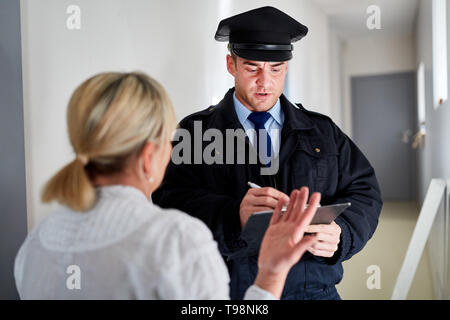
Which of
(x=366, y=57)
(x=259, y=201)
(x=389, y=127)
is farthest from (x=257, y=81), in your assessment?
(x=389, y=127)

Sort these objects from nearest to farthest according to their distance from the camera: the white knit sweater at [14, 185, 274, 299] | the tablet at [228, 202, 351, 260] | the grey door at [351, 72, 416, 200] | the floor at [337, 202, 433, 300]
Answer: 1. the white knit sweater at [14, 185, 274, 299]
2. the tablet at [228, 202, 351, 260]
3. the floor at [337, 202, 433, 300]
4. the grey door at [351, 72, 416, 200]

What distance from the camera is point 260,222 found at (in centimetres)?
87

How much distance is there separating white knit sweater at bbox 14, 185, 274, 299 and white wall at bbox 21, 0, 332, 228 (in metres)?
0.73

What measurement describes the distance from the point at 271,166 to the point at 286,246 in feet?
1.47

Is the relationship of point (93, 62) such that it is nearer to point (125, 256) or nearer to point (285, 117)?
point (285, 117)

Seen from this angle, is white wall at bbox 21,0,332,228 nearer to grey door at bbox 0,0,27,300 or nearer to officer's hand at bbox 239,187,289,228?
grey door at bbox 0,0,27,300

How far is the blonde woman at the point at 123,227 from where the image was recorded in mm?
596

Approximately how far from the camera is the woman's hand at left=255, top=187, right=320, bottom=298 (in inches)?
26.8

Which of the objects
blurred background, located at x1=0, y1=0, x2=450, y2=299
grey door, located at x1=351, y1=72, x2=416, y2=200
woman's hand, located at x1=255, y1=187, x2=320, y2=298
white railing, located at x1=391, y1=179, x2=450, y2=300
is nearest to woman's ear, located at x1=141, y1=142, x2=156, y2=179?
woman's hand, located at x1=255, y1=187, x2=320, y2=298

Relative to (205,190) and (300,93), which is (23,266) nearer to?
(205,190)

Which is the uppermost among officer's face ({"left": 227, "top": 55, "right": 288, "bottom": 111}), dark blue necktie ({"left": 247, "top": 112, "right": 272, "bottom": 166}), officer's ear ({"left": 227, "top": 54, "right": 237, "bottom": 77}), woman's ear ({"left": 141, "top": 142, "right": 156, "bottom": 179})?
officer's ear ({"left": 227, "top": 54, "right": 237, "bottom": 77})

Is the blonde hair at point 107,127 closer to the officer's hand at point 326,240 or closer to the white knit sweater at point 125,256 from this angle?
the white knit sweater at point 125,256

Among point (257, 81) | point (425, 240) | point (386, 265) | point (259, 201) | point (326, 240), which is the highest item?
point (257, 81)

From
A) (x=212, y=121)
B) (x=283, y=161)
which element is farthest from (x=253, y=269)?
(x=212, y=121)
